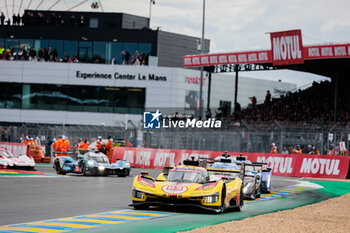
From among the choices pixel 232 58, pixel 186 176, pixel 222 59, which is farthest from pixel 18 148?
pixel 186 176

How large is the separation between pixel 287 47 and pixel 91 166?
1930cm

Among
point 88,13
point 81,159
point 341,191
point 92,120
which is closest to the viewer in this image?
point 341,191

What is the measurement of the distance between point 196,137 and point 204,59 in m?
11.9

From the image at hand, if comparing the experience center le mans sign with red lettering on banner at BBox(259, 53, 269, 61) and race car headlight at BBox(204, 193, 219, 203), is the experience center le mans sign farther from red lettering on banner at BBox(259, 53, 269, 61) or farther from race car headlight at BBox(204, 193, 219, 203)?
race car headlight at BBox(204, 193, 219, 203)

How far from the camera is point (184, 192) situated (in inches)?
571

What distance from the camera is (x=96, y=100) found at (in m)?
65.1

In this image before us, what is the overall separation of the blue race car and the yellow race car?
42.5 feet

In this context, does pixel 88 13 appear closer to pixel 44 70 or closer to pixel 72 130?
pixel 44 70

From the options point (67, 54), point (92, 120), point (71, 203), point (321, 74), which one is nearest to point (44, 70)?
point (67, 54)

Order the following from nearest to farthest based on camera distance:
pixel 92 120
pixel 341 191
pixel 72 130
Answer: pixel 341 191, pixel 72 130, pixel 92 120

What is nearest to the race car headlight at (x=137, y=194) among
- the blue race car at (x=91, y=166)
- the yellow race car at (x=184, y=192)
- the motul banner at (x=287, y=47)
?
the yellow race car at (x=184, y=192)

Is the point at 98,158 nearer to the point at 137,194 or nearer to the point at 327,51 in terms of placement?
the point at 137,194

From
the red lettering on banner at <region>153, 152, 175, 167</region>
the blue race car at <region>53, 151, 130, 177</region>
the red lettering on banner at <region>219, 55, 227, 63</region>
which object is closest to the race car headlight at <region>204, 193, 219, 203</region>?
the blue race car at <region>53, 151, 130, 177</region>

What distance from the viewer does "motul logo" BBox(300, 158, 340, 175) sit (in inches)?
1304
